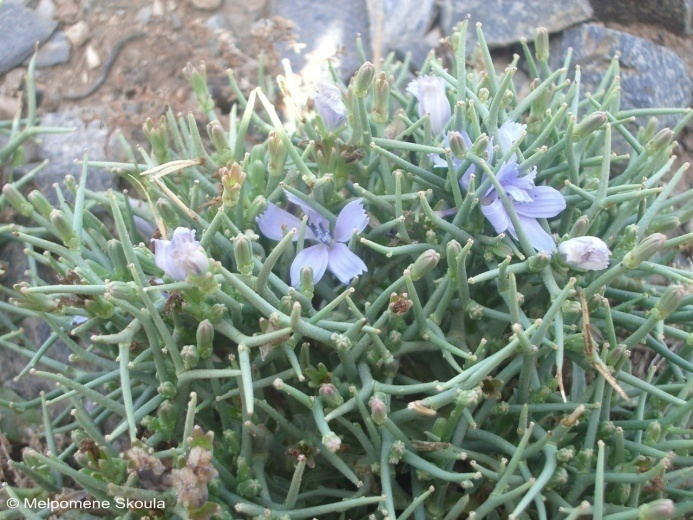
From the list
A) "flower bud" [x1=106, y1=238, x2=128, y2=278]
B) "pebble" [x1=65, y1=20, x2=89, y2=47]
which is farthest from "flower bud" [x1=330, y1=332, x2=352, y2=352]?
"pebble" [x1=65, y1=20, x2=89, y2=47]

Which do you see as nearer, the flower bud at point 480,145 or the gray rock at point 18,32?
the flower bud at point 480,145

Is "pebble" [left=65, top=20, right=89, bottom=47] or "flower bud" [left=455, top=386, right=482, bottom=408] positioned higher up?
"pebble" [left=65, top=20, right=89, bottom=47]

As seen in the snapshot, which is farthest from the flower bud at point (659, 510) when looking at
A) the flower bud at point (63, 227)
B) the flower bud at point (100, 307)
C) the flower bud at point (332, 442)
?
the flower bud at point (63, 227)

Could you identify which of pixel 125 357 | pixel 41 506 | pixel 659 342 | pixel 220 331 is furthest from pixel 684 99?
pixel 41 506

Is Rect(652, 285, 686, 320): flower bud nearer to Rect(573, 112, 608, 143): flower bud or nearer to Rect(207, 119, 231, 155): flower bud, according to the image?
Rect(573, 112, 608, 143): flower bud

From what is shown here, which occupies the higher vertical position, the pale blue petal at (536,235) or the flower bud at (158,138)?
the flower bud at (158,138)

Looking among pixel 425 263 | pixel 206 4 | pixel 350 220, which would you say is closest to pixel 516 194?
pixel 425 263

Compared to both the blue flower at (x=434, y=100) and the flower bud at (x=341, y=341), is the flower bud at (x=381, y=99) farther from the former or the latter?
the flower bud at (x=341, y=341)

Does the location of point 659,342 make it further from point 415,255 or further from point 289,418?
point 289,418

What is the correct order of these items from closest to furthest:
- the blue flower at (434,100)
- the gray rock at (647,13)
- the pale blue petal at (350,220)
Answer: the pale blue petal at (350,220)
the blue flower at (434,100)
the gray rock at (647,13)
